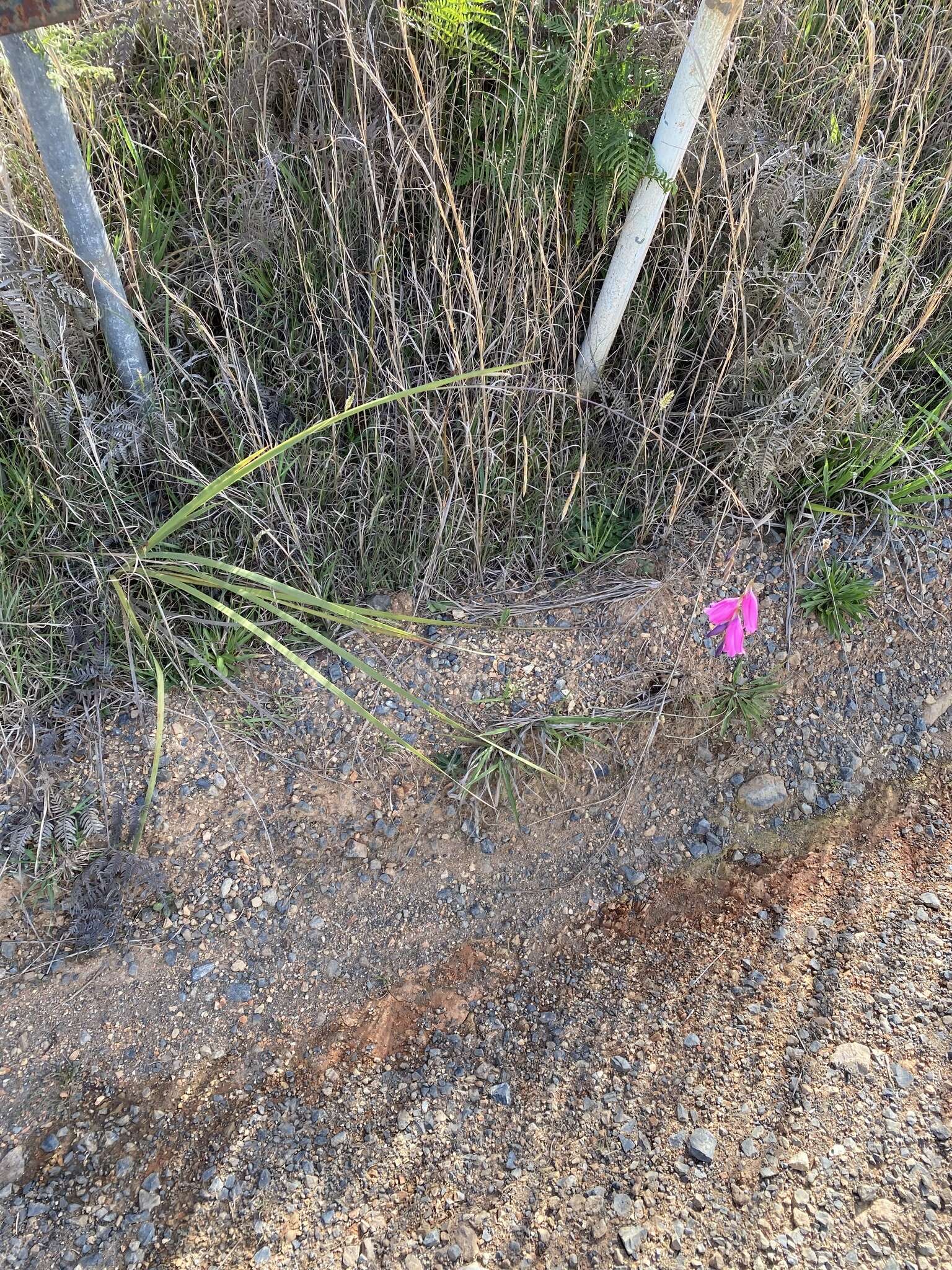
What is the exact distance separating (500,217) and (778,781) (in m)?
1.47

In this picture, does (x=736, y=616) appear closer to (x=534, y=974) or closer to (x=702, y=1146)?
(x=534, y=974)

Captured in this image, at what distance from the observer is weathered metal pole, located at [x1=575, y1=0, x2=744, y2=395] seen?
168 centimetres

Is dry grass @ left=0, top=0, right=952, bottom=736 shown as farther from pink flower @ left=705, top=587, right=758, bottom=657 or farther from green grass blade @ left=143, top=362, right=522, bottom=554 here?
pink flower @ left=705, top=587, right=758, bottom=657

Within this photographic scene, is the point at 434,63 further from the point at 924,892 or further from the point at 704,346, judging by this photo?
the point at 924,892

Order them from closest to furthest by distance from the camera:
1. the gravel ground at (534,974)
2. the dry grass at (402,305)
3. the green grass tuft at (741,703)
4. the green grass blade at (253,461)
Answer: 1. the gravel ground at (534,974)
2. the green grass blade at (253,461)
3. the dry grass at (402,305)
4. the green grass tuft at (741,703)

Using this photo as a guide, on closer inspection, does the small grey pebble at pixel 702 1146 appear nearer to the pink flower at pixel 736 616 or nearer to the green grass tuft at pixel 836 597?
the pink flower at pixel 736 616

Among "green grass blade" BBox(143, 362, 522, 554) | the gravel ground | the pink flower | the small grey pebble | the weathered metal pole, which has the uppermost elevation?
the weathered metal pole

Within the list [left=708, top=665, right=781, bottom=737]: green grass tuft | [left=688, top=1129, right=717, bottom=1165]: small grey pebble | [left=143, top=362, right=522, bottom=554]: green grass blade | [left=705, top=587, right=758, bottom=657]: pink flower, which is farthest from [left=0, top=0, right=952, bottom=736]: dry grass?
[left=688, top=1129, right=717, bottom=1165]: small grey pebble

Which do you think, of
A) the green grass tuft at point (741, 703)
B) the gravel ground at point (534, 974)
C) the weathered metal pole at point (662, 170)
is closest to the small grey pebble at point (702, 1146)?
the gravel ground at point (534, 974)

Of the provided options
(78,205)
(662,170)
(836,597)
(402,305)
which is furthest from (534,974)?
(78,205)

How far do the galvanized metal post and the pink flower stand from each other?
1.38 meters

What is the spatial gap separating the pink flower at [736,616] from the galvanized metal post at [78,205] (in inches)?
54.4

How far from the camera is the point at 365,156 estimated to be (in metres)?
1.82

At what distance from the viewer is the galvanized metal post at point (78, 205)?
5.25 ft
